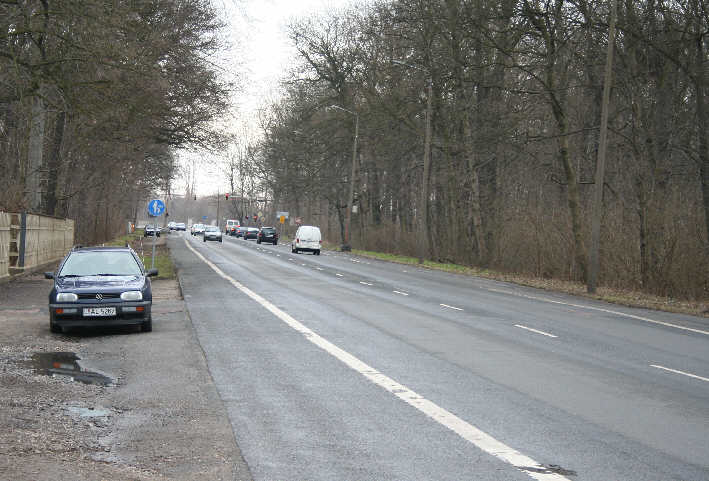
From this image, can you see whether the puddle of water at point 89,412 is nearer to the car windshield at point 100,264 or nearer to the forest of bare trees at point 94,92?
the car windshield at point 100,264

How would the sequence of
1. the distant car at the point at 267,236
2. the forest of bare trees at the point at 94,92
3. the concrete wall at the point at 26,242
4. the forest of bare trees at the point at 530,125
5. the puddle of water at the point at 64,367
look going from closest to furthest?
the puddle of water at the point at 64,367
the forest of bare trees at the point at 94,92
the concrete wall at the point at 26,242
the forest of bare trees at the point at 530,125
the distant car at the point at 267,236

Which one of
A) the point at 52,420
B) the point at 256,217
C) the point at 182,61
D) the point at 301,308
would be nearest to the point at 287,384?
the point at 52,420

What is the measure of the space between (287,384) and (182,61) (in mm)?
18806

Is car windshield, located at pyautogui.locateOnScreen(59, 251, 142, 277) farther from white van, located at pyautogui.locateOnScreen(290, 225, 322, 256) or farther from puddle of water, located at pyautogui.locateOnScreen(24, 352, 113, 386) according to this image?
white van, located at pyautogui.locateOnScreen(290, 225, 322, 256)

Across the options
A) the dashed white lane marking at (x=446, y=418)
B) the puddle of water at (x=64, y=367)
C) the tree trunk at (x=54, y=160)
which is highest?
the tree trunk at (x=54, y=160)

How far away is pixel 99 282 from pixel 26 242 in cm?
1347

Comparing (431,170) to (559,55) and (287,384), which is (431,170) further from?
(287,384)

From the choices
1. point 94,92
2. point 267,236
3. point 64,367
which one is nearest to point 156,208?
point 94,92

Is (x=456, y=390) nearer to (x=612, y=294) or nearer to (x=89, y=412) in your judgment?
(x=89, y=412)

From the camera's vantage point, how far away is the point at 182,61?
26266 millimetres

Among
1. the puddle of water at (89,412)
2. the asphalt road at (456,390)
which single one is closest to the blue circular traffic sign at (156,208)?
the asphalt road at (456,390)

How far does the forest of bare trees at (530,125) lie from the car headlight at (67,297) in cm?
1849

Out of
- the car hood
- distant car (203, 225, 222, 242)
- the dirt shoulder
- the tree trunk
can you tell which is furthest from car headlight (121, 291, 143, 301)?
distant car (203, 225, 222, 242)

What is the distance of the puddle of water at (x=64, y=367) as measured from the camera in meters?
9.81
